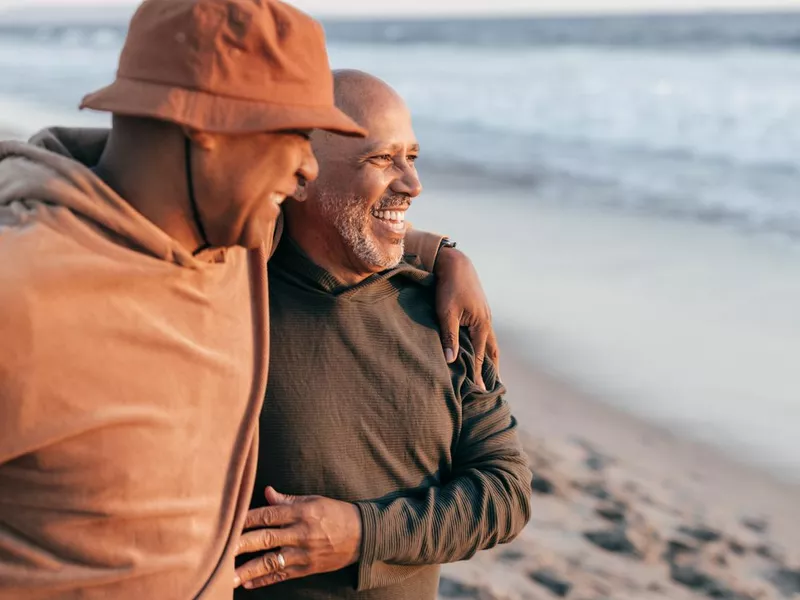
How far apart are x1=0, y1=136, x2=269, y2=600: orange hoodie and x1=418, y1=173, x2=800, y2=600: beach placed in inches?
114

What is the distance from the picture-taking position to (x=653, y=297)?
8.38 m

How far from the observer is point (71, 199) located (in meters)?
1.82

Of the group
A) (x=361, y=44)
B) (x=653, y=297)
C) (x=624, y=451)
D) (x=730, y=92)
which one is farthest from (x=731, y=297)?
(x=361, y=44)

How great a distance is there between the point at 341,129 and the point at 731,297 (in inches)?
275

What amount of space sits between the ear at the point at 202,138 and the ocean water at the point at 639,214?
193 inches

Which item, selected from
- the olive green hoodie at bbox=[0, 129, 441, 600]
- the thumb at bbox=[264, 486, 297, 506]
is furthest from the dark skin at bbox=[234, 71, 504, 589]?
the olive green hoodie at bbox=[0, 129, 441, 600]

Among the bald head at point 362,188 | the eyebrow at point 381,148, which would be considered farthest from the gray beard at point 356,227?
the eyebrow at point 381,148

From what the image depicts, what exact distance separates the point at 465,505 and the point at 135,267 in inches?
46.3

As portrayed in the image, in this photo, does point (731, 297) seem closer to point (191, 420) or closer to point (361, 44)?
point (191, 420)

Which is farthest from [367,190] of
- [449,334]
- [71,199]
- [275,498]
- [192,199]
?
[71,199]

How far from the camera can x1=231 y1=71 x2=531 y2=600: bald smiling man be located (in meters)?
2.66

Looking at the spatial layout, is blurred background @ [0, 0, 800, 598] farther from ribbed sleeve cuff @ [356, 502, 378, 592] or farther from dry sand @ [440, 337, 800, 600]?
ribbed sleeve cuff @ [356, 502, 378, 592]

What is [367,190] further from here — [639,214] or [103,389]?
[639,214]

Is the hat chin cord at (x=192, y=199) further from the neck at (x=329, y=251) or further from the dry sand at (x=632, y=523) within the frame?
the dry sand at (x=632, y=523)
